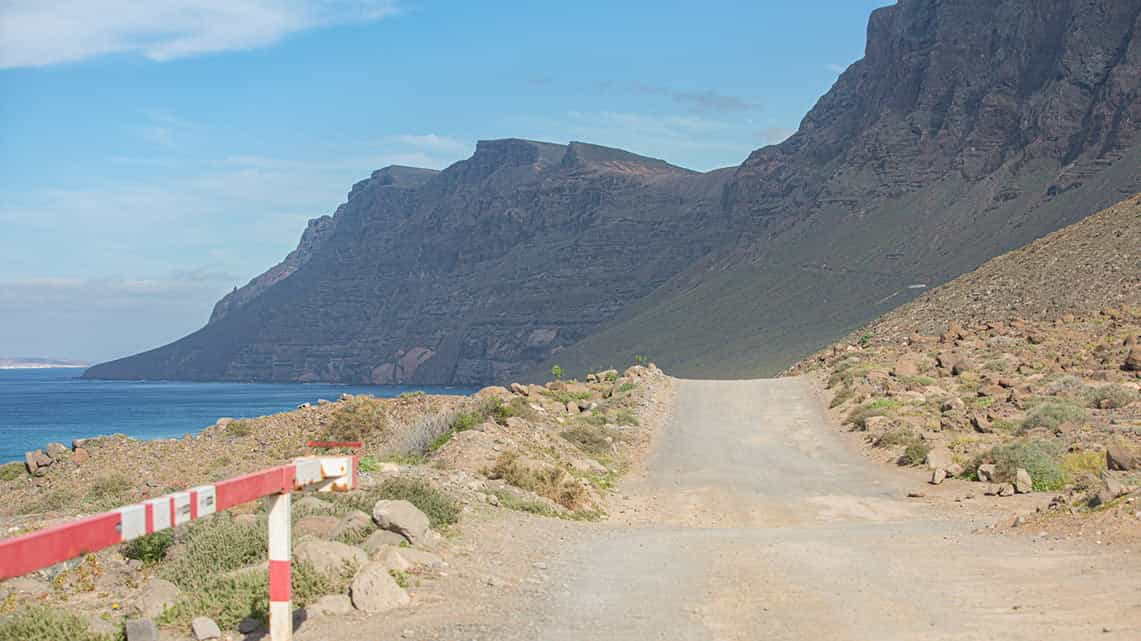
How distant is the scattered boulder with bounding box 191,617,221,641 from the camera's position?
783 centimetres

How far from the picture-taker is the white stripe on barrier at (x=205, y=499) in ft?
18.1

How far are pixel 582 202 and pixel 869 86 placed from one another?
67.1 meters

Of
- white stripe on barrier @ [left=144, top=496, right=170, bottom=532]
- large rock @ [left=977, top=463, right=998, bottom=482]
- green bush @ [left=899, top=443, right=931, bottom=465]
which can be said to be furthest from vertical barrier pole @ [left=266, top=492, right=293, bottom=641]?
green bush @ [left=899, top=443, right=931, bottom=465]

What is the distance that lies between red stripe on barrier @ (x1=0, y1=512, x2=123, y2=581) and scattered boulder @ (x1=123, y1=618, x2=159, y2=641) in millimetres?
2939

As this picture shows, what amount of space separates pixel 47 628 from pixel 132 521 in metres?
3.11

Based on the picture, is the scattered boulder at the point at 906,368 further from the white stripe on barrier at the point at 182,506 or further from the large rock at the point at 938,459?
the white stripe on barrier at the point at 182,506

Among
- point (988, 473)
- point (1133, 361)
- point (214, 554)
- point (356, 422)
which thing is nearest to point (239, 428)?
point (356, 422)

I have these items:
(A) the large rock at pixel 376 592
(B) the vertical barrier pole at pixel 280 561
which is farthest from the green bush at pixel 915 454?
(B) the vertical barrier pole at pixel 280 561

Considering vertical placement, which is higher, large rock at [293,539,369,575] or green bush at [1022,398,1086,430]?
green bush at [1022,398,1086,430]

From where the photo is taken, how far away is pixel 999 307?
4569cm

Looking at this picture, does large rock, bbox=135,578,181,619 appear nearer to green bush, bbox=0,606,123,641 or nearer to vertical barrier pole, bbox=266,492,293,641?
green bush, bbox=0,606,123,641

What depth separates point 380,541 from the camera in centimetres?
999

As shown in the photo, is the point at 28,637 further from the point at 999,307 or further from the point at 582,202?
the point at 582,202

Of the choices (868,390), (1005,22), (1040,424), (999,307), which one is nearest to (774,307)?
(1005,22)
